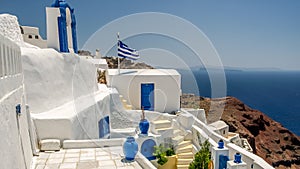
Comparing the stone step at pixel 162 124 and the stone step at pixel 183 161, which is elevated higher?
the stone step at pixel 162 124

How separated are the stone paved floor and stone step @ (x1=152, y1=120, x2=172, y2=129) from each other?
3.22m

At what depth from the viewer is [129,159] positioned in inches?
205

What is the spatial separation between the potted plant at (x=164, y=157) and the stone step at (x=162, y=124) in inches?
42.8

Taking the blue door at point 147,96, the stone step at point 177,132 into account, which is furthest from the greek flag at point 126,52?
the stone step at point 177,132

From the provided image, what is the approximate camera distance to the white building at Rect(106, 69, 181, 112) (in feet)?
37.3

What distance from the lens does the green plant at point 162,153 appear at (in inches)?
298

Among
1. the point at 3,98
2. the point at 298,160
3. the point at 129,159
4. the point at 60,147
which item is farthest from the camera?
the point at 298,160

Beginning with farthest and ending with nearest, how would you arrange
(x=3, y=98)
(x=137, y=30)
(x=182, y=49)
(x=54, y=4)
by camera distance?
(x=54, y=4)
(x=182, y=49)
(x=137, y=30)
(x=3, y=98)

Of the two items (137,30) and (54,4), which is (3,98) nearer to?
(137,30)

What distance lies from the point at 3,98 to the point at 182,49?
5447mm

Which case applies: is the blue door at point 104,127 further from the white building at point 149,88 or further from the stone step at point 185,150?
the white building at point 149,88

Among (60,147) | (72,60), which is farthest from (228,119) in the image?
(60,147)

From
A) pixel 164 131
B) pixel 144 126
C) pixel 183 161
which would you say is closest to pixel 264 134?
pixel 183 161

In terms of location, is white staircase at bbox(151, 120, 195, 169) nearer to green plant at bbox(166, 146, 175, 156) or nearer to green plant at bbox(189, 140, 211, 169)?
green plant at bbox(166, 146, 175, 156)
